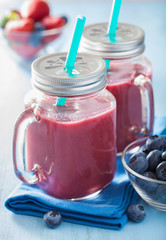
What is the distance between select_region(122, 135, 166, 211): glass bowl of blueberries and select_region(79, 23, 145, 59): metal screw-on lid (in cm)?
25

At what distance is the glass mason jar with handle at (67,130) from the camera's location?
3.24ft

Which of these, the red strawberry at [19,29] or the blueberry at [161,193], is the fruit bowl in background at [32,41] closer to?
the red strawberry at [19,29]

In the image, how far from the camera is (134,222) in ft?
3.32

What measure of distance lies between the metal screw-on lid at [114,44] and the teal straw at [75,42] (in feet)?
0.56

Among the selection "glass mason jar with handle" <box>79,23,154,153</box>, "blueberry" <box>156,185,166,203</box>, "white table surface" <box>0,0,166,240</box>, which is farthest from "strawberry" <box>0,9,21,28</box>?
"blueberry" <box>156,185,166,203</box>

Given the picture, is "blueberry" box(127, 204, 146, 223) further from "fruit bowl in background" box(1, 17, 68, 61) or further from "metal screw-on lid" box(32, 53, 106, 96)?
"fruit bowl in background" box(1, 17, 68, 61)

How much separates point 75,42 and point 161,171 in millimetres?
341

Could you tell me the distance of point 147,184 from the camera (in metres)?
0.97

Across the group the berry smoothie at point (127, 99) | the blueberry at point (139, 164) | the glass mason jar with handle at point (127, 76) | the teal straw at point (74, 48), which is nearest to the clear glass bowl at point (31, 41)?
the glass mason jar with handle at point (127, 76)

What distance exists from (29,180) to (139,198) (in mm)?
272

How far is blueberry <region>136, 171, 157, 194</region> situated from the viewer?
0.97 meters

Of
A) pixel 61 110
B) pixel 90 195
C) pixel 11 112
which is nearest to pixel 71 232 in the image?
pixel 90 195

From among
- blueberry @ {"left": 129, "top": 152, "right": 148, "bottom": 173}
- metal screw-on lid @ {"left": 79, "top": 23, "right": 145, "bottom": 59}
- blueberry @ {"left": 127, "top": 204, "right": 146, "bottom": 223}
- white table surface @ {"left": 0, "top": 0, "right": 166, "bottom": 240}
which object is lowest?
white table surface @ {"left": 0, "top": 0, "right": 166, "bottom": 240}

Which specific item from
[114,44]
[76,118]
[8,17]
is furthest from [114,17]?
[8,17]
